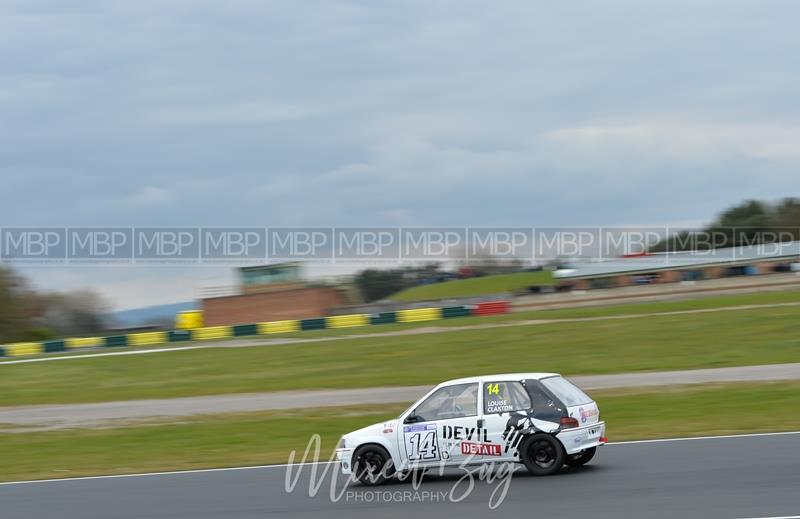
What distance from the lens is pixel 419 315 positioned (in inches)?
1949

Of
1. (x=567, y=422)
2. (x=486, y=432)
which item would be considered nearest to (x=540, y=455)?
(x=567, y=422)

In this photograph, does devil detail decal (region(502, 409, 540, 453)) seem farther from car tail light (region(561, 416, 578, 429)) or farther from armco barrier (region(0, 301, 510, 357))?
armco barrier (region(0, 301, 510, 357))

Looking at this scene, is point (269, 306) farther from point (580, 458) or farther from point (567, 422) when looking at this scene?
point (567, 422)

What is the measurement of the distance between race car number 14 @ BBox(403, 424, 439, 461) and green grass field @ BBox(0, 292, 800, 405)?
592 inches

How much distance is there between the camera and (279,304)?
67.8 metres

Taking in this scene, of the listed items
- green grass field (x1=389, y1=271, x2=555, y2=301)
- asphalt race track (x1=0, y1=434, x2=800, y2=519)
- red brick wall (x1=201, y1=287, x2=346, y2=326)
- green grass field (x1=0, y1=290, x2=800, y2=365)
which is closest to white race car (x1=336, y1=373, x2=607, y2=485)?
asphalt race track (x1=0, y1=434, x2=800, y2=519)

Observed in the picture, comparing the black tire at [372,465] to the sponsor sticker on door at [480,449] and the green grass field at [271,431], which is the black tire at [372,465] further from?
the green grass field at [271,431]

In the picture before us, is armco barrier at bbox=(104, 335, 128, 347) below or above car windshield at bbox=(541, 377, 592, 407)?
below

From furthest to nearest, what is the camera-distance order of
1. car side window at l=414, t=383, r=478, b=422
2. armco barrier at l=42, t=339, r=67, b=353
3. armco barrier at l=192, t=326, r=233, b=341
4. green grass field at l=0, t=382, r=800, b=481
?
1. armco barrier at l=42, t=339, r=67, b=353
2. armco barrier at l=192, t=326, r=233, b=341
3. green grass field at l=0, t=382, r=800, b=481
4. car side window at l=414, t=383, r=478, b=422

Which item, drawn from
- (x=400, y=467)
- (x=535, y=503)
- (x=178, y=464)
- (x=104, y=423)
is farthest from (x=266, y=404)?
(x=535, y=503)

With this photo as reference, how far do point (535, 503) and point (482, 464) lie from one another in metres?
1.96

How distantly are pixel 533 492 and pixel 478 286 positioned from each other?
6864 cm

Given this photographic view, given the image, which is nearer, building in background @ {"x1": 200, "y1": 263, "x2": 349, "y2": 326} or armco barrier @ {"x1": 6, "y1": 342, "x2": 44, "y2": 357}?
armco barrier @ {"x1": 6, "y1": 342, "x2": 44, "y2": 357}

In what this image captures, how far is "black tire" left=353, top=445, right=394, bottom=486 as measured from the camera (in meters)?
11.9
